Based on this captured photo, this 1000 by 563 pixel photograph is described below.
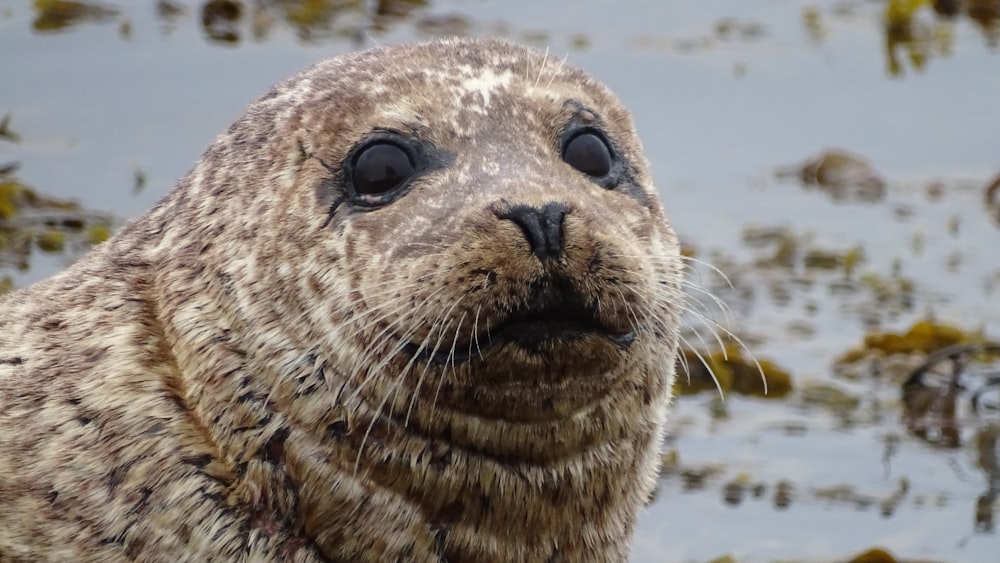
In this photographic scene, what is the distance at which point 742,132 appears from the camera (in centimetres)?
1204

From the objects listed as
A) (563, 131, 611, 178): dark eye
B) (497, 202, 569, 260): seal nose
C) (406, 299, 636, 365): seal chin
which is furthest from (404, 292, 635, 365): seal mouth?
(563, 131, 611, 178): dark eye

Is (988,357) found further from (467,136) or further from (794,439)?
(467,136)

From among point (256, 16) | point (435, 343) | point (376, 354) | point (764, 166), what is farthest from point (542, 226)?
point (256, 16)

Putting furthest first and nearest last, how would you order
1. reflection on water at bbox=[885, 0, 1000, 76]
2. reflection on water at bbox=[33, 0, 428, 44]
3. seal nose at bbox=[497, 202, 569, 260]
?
reflection on water at bbox=[885, 0, 1000, 76], reflection on water at bbox=[33, 0, 428, 44], seal nose at bbox=[497, 202, 569, 260]

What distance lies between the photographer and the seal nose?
5188 millimetres

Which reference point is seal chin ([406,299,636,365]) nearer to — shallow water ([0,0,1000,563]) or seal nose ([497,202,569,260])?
seal nose ([497,202,569,260])

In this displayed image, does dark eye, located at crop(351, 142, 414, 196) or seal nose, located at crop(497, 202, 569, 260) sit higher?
seal nose, located at crop(497, 202, 569, 260)

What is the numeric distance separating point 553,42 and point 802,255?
2.62m

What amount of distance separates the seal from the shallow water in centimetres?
230

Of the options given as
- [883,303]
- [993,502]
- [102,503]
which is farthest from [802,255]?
[102,503]

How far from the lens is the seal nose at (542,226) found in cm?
519

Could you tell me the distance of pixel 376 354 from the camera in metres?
5.51

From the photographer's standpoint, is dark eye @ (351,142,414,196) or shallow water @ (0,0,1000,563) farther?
shallow water @ (0,0,1000,563)

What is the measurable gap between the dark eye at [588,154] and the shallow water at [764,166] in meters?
2.28
